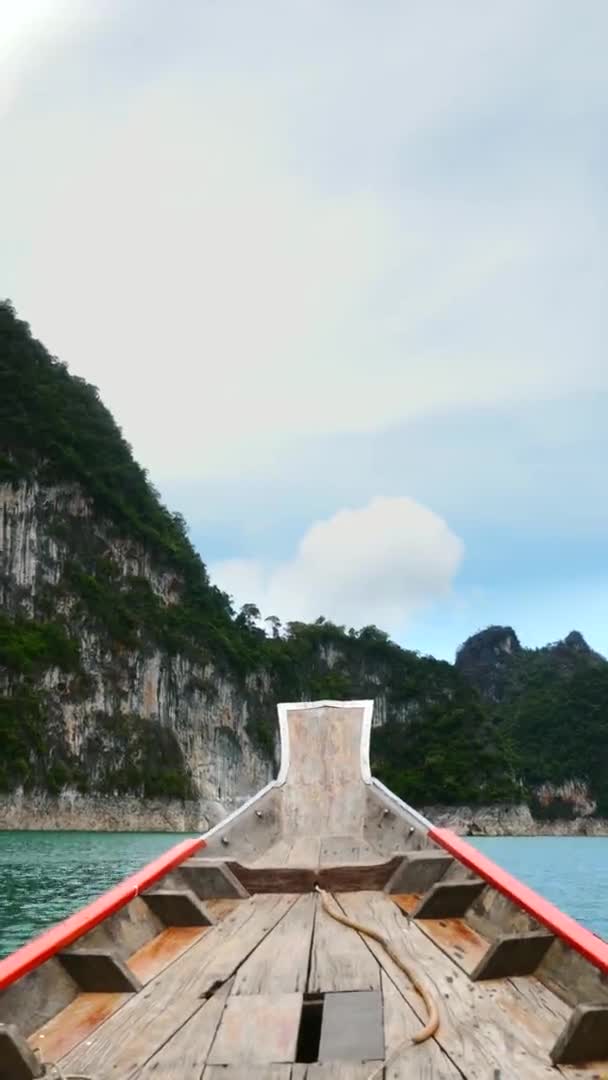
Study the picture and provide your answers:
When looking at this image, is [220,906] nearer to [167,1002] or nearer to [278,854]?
[278,854]

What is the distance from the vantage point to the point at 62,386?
360 ft

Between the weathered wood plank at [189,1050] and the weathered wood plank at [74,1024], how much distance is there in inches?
12.8

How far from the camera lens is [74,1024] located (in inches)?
135

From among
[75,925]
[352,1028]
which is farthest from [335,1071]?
[75,925]

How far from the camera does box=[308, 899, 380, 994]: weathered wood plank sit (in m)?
3.78

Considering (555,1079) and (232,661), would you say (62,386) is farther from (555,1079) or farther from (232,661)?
(555,1079)

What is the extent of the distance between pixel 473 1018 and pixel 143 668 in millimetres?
90821

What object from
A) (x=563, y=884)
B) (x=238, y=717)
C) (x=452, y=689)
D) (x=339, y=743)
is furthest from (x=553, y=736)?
(x=339, y=743)

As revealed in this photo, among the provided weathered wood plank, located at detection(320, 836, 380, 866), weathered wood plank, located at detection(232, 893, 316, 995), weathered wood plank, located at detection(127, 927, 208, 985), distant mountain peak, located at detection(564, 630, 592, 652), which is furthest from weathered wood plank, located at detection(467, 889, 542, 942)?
distant mountain peak, located at detection(564, 630, 592, 652)

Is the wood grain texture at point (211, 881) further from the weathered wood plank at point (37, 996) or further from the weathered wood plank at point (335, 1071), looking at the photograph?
the weathered wood plank at point (335, 1071)

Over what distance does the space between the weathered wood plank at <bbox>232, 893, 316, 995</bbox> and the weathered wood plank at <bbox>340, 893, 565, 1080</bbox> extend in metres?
0.35

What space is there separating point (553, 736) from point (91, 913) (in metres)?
144

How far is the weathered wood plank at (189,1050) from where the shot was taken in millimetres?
2953

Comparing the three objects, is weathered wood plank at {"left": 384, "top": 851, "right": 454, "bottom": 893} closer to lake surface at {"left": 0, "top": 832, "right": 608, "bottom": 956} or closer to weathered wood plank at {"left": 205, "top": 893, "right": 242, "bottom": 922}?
weathered wood plank at {"left": 205, "top": 893, "right": 242, "bottom": 922}
